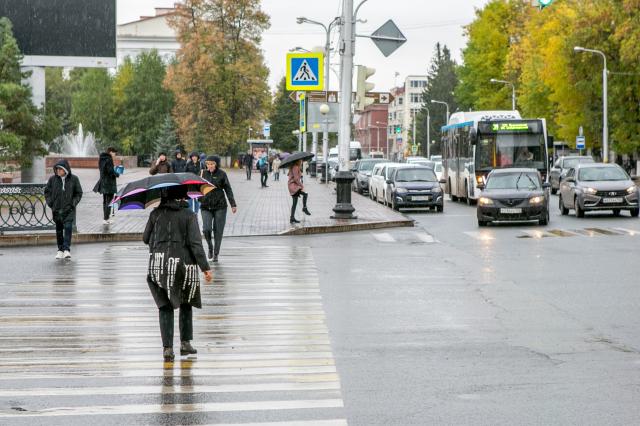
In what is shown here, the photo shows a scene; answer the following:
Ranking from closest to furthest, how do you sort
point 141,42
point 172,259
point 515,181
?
1. point 172,259
2. point 515,181
3. point 141,42

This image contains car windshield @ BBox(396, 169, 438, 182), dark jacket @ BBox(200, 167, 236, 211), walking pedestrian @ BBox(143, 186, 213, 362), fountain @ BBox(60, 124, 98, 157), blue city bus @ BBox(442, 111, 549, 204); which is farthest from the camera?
fountain @ BBox(60, 124, 98, 157)

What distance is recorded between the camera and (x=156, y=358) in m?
9.84

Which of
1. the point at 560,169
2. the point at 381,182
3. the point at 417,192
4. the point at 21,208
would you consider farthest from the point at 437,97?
the point at 21,208

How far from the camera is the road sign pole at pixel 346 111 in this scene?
95.1ft

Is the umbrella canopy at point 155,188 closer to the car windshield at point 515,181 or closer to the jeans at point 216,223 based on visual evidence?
the jeans at point 216,223

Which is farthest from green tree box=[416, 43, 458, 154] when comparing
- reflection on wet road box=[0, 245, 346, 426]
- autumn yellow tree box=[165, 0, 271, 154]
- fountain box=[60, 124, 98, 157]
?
reflection on wet road box=[0, 245, 346, 426]

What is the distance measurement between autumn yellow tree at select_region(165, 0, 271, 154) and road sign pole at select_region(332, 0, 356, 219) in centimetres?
5889

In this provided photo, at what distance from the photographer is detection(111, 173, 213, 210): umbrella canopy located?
381 inches

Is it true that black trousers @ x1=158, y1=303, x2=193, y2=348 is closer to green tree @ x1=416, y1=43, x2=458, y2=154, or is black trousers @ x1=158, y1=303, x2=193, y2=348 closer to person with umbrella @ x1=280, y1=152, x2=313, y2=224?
person with umbrella @ x1=280, y1=152, x2=313, y2=224

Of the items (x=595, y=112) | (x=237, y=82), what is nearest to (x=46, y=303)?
(x=595, y=112)

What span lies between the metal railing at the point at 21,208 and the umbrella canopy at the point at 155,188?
14710mm

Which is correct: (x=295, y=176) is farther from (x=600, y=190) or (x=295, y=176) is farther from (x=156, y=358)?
(x=156, y=358)

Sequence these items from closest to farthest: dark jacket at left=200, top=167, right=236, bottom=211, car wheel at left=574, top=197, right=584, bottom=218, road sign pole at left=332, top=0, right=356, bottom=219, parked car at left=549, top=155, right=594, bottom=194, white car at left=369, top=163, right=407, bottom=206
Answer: dark jacket at left=200, top=167, right=236, bottom=211 → road sign pole at left=332, top=0, right=356, bottom=219 → car wheel at left=574, top=197, right=584, bottom=218 → white car at left=369, top=163, right=407, bottom=206 → parked car at left=549, top=155, right=594, bottom=194

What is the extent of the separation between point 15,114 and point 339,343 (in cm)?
2793
